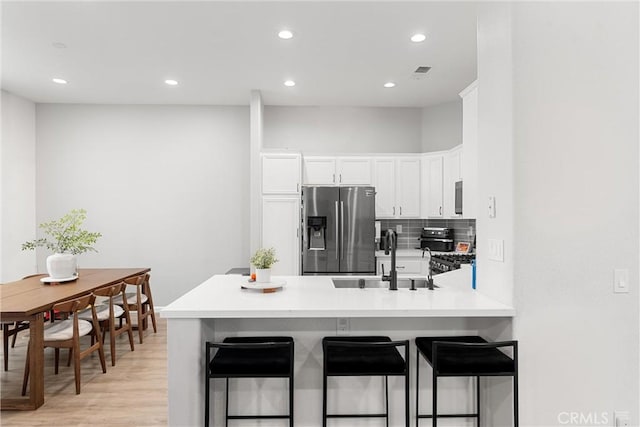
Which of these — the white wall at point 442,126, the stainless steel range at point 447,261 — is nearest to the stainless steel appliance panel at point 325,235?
the stainless steel range at point 447,261

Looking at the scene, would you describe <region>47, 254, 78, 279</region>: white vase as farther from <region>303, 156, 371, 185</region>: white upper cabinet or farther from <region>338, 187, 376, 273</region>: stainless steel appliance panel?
<region>338, 187, 376, 273</region>: stainless steel appliance panel

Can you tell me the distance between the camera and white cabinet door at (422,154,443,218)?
17.2 feet

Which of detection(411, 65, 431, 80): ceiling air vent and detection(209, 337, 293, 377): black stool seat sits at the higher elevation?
detection(411, 65, 431, 80): ceiling air vent

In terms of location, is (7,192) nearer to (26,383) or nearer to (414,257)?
(26,383)

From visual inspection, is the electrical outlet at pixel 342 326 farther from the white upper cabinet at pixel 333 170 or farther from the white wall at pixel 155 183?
the white wall at pixel 155 183

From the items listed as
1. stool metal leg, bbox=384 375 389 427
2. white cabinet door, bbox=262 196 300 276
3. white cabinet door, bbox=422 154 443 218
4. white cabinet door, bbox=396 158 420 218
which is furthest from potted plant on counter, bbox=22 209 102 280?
white cabinet door, bbox=422 154 443 218

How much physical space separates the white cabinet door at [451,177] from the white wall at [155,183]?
2.82m

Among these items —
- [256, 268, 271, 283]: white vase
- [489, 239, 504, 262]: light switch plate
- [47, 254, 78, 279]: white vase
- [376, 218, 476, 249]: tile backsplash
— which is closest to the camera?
[489, 239, 504, 262]: light switch plate

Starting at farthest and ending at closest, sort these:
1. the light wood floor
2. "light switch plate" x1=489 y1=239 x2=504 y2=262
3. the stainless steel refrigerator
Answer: the stainless steel refrigerator, the light wood floor, "light switch plate" x1=489 y1=239 x2=504 y2=262

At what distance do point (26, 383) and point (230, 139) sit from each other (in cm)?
378

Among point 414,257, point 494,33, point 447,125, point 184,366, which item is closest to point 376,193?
point 414,257

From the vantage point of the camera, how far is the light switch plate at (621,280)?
204 cm

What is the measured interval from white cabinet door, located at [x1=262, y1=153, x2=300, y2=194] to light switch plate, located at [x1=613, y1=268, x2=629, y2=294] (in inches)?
143

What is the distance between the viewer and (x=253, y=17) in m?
3.23
